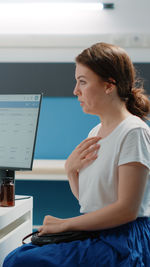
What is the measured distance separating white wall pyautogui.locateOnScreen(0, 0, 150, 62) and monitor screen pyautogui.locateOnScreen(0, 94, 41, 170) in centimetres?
159

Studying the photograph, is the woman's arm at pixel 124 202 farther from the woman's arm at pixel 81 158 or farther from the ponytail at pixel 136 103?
the ponytail at pixel 136 103

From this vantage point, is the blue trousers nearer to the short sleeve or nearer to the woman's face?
the short sleeve

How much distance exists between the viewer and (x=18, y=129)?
5.35ft

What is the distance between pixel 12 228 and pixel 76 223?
1.47ft

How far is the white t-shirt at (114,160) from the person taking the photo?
1.24 metres

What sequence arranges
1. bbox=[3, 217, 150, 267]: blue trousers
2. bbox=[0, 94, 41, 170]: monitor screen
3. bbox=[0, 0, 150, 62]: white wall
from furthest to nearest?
bbox=[0, 0, 150, 62]: white wall < bbox=[0, 94, 41, 170]: monitor screen < bbox=[3, 217, 150, 267]: blue trousers

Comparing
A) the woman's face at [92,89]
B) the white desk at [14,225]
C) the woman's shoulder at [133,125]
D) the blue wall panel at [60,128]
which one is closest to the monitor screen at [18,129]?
the white desk at [14,225]

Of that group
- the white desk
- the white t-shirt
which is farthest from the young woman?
the white desk

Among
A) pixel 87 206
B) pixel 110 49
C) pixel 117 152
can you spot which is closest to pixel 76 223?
pixel 87 206

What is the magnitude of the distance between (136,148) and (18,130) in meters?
0.59

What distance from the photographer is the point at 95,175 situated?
1326mm

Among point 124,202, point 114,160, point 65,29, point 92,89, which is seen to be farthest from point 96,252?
point 65,29

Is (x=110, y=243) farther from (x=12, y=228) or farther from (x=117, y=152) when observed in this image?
(x=12, y=228)

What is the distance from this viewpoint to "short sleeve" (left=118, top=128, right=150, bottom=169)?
1.22 meters
